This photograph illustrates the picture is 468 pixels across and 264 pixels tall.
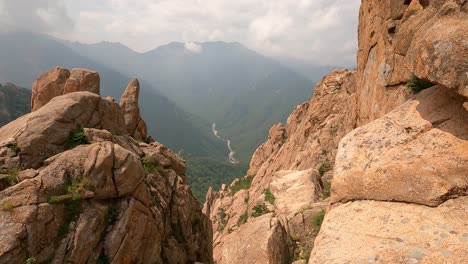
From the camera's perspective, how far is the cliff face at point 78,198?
14828 mm

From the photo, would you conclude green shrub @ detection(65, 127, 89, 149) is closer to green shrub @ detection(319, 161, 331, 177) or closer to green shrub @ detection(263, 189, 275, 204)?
green shrub @ detection(263, 189, 275, 204)

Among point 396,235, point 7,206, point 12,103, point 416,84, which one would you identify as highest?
point 416,84

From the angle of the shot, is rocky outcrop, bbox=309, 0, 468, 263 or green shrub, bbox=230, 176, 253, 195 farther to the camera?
green shrub, bbox=230, 176, 253, 195

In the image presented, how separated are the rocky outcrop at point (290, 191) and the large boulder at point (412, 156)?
9.33 m

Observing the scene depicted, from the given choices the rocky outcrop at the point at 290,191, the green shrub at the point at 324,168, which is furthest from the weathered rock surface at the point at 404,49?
the green shrub at the point at 324,168

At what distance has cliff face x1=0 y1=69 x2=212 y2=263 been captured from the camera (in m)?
14.8

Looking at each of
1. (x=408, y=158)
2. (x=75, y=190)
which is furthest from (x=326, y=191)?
(x=75, y=190)

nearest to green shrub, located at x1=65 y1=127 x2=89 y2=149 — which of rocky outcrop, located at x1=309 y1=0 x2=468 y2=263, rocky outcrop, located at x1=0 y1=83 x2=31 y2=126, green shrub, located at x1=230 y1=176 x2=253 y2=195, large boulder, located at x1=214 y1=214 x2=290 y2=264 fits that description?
large boulder, located at x1=214 y1=214 x2=290 y2=264

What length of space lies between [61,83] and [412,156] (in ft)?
120

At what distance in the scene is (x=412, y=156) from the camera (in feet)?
39.8

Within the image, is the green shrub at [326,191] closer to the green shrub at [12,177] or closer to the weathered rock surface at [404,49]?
the weathered rock surface at [404,49]

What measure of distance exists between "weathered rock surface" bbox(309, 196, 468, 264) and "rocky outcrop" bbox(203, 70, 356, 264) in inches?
359

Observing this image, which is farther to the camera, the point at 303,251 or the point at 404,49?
the point at 303,251

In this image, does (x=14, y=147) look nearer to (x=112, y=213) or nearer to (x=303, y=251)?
(x=112, y=213)
